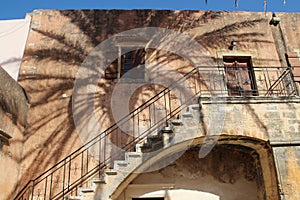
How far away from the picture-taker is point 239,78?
10141 mm

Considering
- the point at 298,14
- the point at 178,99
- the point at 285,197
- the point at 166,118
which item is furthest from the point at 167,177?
the point at 298,14

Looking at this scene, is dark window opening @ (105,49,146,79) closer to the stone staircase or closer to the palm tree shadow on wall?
the palm tree shadow on wall

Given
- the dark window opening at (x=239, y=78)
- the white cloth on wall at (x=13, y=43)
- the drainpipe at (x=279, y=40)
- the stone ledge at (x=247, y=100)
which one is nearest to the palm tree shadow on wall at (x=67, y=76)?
the white cloth on wall at (x=13, y=43)

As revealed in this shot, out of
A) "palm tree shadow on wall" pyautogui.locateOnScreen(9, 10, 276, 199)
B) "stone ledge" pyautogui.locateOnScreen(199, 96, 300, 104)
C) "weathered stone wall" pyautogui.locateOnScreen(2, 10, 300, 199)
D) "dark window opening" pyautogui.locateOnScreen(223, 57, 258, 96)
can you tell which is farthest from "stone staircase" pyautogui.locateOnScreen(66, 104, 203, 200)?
"dark window opening" pyautogui.locateOnScreen(223, 57, 258, 96)

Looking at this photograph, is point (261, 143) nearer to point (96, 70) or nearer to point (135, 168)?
point (135, 168)

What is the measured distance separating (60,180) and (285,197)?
5.77 metres

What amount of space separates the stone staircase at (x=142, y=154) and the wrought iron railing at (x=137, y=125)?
93 centimetres

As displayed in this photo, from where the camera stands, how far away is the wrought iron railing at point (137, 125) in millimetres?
8242

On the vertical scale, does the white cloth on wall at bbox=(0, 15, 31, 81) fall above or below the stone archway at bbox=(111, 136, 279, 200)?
above

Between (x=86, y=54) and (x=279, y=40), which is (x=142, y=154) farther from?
(x=279, y=40)

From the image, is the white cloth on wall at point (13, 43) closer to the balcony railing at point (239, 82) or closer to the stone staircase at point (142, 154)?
the stone staircase at point (142, 154)

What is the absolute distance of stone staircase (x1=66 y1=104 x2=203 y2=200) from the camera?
258 inches

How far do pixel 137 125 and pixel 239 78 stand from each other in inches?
153

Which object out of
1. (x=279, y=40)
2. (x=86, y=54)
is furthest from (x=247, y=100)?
(x=86, y=54)
